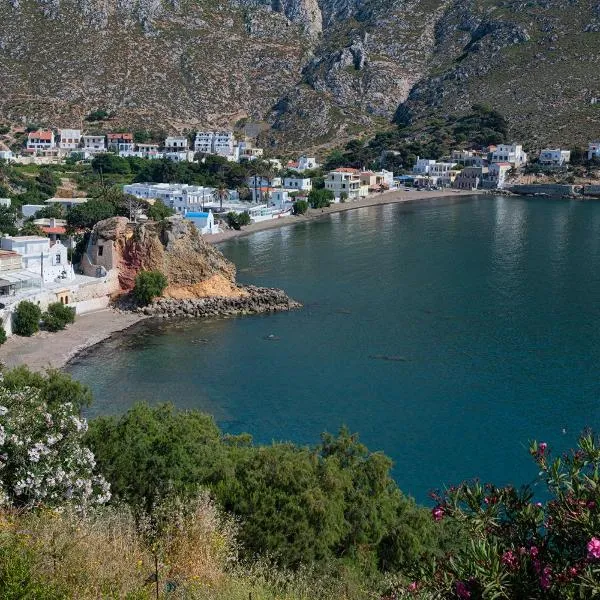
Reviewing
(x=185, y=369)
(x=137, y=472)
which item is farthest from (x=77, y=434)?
(x=185, y=369)

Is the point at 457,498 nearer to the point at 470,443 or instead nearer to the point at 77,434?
the point at 77,434

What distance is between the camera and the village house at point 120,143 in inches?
3868

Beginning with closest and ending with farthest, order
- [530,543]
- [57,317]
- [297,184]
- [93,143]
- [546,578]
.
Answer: [546,578] < [530,543] < [57,317] < [297,184] < [93,143]

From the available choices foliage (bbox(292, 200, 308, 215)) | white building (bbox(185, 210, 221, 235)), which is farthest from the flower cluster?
foliage (bbox(292, 200, 308, 215))

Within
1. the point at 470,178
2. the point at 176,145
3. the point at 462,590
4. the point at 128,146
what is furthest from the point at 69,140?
the point at 462,590

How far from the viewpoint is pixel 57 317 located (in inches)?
1358

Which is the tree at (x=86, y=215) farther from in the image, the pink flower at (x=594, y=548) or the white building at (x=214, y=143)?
the white building at (x=214, y=143)

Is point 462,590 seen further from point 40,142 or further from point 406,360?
point 40,142

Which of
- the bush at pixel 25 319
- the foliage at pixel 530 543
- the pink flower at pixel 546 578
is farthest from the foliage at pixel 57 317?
the pink flower at pixel 546 578

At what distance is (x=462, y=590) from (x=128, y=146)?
9708 cm

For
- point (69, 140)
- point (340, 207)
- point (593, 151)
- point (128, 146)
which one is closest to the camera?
point (340, 207)

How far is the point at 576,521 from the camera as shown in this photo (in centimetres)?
639

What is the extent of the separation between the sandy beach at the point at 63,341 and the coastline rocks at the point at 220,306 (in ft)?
4.40

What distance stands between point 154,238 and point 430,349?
16.5 meters
